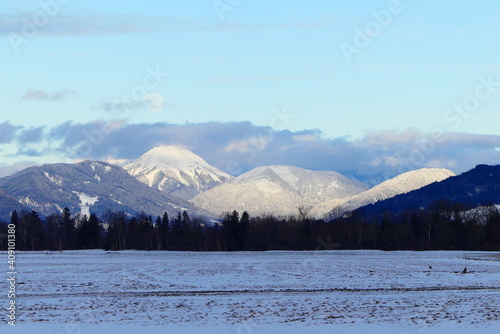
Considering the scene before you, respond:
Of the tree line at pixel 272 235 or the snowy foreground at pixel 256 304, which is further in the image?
the tree line at pixel 272 235

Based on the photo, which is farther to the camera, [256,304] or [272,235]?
[272,235]

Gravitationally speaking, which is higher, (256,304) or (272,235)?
(272,235)

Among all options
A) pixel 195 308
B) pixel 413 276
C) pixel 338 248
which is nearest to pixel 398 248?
pixel 338 248

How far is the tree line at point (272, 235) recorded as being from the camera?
167 m

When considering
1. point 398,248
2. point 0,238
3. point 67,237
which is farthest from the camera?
point 67,237

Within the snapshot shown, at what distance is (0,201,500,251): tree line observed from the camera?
16725cm

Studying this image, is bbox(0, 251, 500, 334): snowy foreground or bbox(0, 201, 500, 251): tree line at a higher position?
bbox(0, 201, 500, 251): tree line

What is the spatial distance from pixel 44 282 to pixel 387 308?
28726 millimetres

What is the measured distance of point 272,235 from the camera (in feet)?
591

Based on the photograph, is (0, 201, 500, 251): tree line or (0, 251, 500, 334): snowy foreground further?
(0, 201, 500, 251): tree line

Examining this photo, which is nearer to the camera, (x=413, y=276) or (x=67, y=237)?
(x=413, y=276)

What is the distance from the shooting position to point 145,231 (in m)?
196

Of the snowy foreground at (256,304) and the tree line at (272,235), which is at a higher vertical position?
the tree line at (272,235)

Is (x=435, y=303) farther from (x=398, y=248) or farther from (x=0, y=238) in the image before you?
(x=0, y=238)
